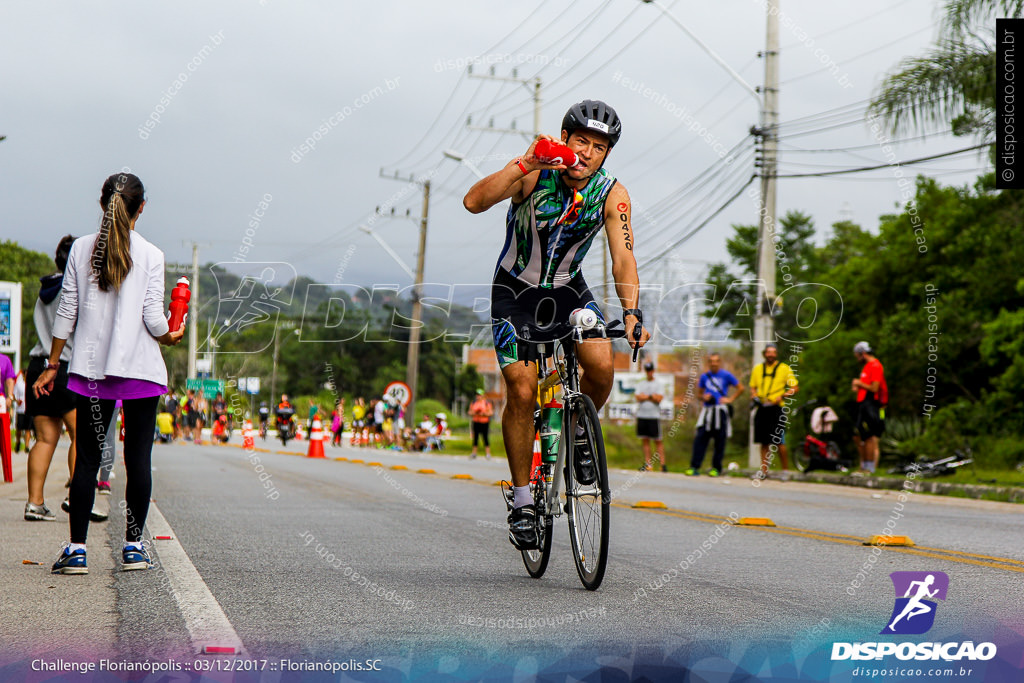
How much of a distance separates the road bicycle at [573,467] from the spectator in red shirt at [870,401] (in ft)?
36.4

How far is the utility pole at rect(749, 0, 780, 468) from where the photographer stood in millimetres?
20531

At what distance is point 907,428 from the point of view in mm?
21234

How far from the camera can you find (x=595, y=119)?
17.7 feet

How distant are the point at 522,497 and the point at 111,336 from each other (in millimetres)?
2101

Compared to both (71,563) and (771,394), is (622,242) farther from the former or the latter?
(771,394)

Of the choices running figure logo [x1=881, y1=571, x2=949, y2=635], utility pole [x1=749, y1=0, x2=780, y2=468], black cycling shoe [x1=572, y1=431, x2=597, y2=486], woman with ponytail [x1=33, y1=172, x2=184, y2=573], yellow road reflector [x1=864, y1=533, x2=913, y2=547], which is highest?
utility pole [x1=749, y1=0, x2=780, y2=468]

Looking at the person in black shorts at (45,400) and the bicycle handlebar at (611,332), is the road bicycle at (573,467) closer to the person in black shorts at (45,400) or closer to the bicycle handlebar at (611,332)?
the bicycle handlebar at (611,332)

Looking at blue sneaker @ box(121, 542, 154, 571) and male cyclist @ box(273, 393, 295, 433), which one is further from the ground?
male cyclist @ box(273, 393, 295, 433)

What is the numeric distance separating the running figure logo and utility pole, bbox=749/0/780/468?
48.3 ft

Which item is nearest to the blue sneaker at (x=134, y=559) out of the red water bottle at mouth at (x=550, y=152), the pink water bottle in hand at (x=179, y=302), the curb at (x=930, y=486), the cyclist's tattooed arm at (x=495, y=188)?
the pink water bottle in hand at (x=179, y=302)

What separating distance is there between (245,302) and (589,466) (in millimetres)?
8931

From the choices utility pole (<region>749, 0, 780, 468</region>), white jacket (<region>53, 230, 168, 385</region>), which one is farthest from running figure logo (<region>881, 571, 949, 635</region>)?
utility pole (<region>749, 0, 780, 468</region>)

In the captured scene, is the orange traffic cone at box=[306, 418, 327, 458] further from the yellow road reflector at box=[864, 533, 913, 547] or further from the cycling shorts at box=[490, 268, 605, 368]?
the cycling shorts at box=[490, 268, 605, 368]

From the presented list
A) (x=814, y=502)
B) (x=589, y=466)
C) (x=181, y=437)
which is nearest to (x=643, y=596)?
(x=589, y=466)
